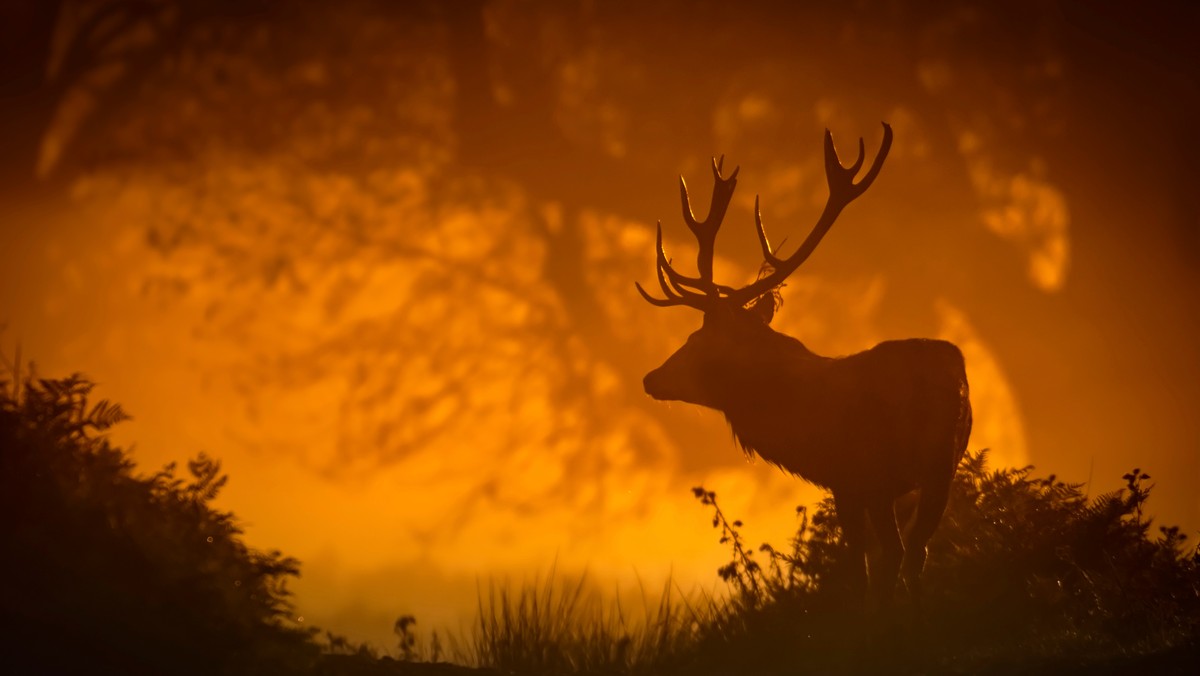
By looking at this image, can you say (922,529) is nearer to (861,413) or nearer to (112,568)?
(861,413)

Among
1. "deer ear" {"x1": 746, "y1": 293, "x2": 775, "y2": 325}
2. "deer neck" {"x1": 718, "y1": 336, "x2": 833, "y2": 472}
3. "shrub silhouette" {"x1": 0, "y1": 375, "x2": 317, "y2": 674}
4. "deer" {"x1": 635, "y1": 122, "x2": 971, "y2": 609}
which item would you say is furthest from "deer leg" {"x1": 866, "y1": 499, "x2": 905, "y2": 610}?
"shrub silhouette" {"x1": 0, "y1": 375, "x2": 317, "y2": 674}

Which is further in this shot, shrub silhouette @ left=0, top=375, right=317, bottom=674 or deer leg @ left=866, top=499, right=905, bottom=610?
deer leg @ left=866, top=499, right=905, bottom=610

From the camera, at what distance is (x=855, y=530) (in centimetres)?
926

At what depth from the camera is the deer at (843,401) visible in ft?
29.6

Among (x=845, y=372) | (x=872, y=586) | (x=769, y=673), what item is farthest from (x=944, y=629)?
(x=845, y=372)

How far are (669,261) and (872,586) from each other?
4.46 meters

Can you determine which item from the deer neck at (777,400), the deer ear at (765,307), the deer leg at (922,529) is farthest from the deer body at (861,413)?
the deer ear at (765,307)

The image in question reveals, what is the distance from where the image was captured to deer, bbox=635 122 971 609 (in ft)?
29.6

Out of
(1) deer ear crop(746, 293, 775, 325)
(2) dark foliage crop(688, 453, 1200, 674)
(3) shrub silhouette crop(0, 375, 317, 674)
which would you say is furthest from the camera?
(1) deer ear crop(746, 293, 775, 325)

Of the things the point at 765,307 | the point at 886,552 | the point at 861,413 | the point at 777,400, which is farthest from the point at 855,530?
the point at 765,307

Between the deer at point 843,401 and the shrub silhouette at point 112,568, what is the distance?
4.60m

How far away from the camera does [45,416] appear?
6.86 m

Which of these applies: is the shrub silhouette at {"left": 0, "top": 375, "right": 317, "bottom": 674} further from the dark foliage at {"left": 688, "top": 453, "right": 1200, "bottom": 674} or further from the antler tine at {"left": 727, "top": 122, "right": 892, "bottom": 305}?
the antler tine at {"left": 727, "top": 122, "right": 892, "bottom": 305}

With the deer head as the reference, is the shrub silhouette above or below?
below
